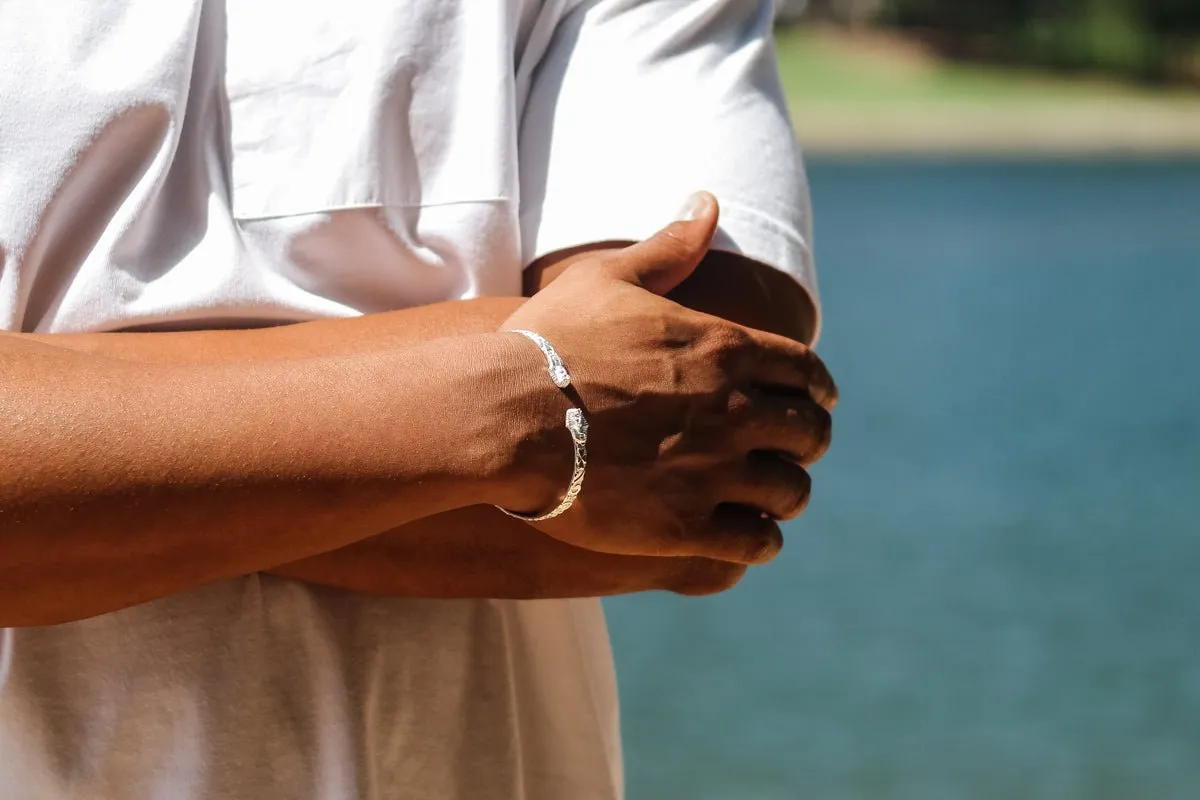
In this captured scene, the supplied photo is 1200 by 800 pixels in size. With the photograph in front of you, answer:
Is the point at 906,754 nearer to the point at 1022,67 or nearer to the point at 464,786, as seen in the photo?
the point at 464,786

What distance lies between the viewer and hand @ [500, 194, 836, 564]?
0.85 metres

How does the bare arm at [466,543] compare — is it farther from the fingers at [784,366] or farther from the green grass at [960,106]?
the green grass at [960,106]

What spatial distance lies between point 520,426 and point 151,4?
0.34 metres

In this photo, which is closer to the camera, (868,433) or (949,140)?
(868,433)

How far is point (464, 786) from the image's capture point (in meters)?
0.96

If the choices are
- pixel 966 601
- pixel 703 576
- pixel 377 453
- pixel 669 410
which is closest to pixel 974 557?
pixel 966 601

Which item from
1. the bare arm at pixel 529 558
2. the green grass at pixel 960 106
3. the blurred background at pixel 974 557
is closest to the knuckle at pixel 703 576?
the bare arm at pixel 529 558

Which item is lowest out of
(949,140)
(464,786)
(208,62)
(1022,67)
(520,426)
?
(464,786)

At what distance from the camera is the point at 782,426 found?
0.91 m

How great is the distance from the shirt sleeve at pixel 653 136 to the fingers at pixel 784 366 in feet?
0.23

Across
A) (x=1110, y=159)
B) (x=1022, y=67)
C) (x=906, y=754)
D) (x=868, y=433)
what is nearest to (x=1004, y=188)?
(x=1110, y=159)

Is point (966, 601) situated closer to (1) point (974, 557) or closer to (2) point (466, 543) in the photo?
(1) point (974, 557)

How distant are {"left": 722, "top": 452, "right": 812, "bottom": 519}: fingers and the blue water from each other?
3.78 metres

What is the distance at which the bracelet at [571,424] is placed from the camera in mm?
829
